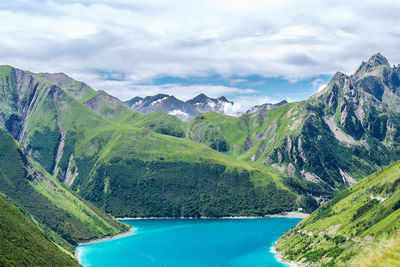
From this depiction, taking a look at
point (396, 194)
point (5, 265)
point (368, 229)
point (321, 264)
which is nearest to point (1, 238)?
point (5, 265)

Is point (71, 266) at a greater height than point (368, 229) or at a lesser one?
lesser

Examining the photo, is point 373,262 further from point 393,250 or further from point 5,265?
point 5,265

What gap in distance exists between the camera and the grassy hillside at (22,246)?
155375 mm

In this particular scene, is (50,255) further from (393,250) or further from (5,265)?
(393,250)

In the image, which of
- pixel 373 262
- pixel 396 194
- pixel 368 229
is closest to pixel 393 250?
pixel 373 262

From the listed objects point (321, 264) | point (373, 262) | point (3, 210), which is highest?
point (3, 210)

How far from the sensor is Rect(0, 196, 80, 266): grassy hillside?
155 meters

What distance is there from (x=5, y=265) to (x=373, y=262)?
11654 cm

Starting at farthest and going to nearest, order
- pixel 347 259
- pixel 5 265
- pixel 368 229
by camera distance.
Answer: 1. pixel 368 229
2. pixel 347 259
3. pixel 5 265

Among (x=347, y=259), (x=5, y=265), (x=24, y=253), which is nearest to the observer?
(x=5, y=265)

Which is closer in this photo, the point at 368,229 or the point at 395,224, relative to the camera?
the point at 395,224

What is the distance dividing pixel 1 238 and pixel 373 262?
415 feet

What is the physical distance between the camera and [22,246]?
170 meters

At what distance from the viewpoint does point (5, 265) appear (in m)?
144
